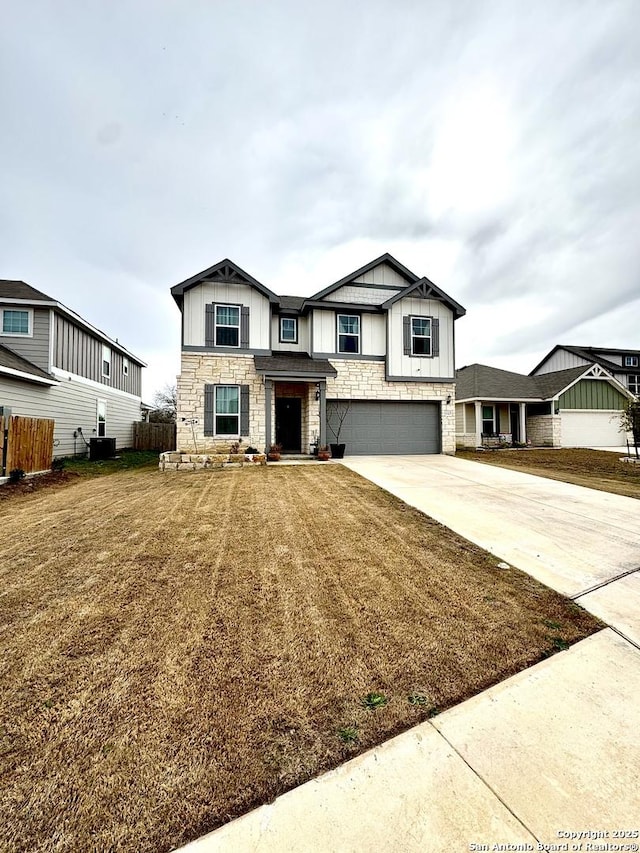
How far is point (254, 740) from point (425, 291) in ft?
50.3

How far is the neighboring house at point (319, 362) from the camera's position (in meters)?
12.8

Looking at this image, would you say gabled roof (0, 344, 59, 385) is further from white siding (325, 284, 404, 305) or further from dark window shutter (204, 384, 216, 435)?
white siding (325, 284, 404, 305)

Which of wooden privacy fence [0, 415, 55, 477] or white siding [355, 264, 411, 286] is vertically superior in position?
Answer: white siding [355, 264, 411, 286]

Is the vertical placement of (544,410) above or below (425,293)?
below

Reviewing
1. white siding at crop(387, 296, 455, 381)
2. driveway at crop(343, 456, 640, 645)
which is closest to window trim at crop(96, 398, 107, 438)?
white siding at crop(387, 296, 455, 381)

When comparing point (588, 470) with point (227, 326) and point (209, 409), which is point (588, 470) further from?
point (227, 326)

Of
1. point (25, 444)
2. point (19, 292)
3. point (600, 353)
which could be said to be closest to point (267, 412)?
point (25, 444)

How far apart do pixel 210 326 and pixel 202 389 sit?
7.68 ft

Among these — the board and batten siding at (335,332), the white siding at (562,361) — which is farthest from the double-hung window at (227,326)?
the white siding at (562,361)

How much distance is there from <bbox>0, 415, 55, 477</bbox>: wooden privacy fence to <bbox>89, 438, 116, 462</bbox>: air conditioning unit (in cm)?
369

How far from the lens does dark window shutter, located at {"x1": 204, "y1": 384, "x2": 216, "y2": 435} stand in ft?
41.8

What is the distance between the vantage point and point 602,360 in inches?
1225

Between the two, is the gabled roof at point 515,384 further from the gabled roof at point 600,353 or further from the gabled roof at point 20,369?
the gabled roof at point 20,369

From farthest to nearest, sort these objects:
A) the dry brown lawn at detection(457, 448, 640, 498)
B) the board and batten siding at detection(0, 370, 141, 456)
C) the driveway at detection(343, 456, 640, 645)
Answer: the board and batten siding at detection(0, 370, 141, 456), the dry brown lawn at detection(457, 448, 640, 498), the driveway at detection(343, 456, 640, 645)
